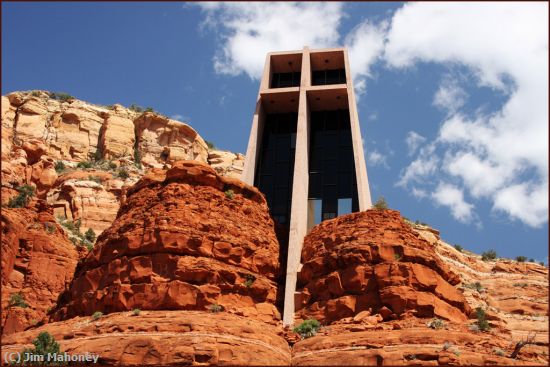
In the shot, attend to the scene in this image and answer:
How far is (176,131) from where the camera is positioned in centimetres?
7725

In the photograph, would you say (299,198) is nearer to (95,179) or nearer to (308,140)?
(308,140)

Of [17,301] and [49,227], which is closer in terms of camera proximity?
[17,301]

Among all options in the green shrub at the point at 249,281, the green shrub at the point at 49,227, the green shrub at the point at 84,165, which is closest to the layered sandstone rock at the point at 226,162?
the green shrub at the point at 84,165

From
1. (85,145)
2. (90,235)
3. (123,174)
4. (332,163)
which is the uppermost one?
(85,145)

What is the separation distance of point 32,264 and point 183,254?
12544mm

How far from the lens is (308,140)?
44094 mm

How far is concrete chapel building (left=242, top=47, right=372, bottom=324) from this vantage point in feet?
134

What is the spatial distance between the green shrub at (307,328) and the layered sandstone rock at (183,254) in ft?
4.53

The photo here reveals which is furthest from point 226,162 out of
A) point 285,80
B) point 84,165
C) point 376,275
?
point 376,275

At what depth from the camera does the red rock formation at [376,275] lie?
93.7 ft

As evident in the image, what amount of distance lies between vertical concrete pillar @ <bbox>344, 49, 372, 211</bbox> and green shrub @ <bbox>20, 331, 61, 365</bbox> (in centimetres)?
1893

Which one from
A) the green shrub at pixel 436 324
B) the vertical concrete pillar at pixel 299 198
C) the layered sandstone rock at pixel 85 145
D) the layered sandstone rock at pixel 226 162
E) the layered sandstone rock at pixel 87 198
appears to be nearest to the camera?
the green shrub at pixel 436 324

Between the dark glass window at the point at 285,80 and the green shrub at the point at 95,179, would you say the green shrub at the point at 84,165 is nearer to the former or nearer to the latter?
the green shrub at the point at 95,179

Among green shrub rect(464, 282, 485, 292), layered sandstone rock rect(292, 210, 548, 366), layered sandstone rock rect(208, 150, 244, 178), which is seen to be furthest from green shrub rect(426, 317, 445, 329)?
layered sandstone rock rect(208, 150, 244, 178)
